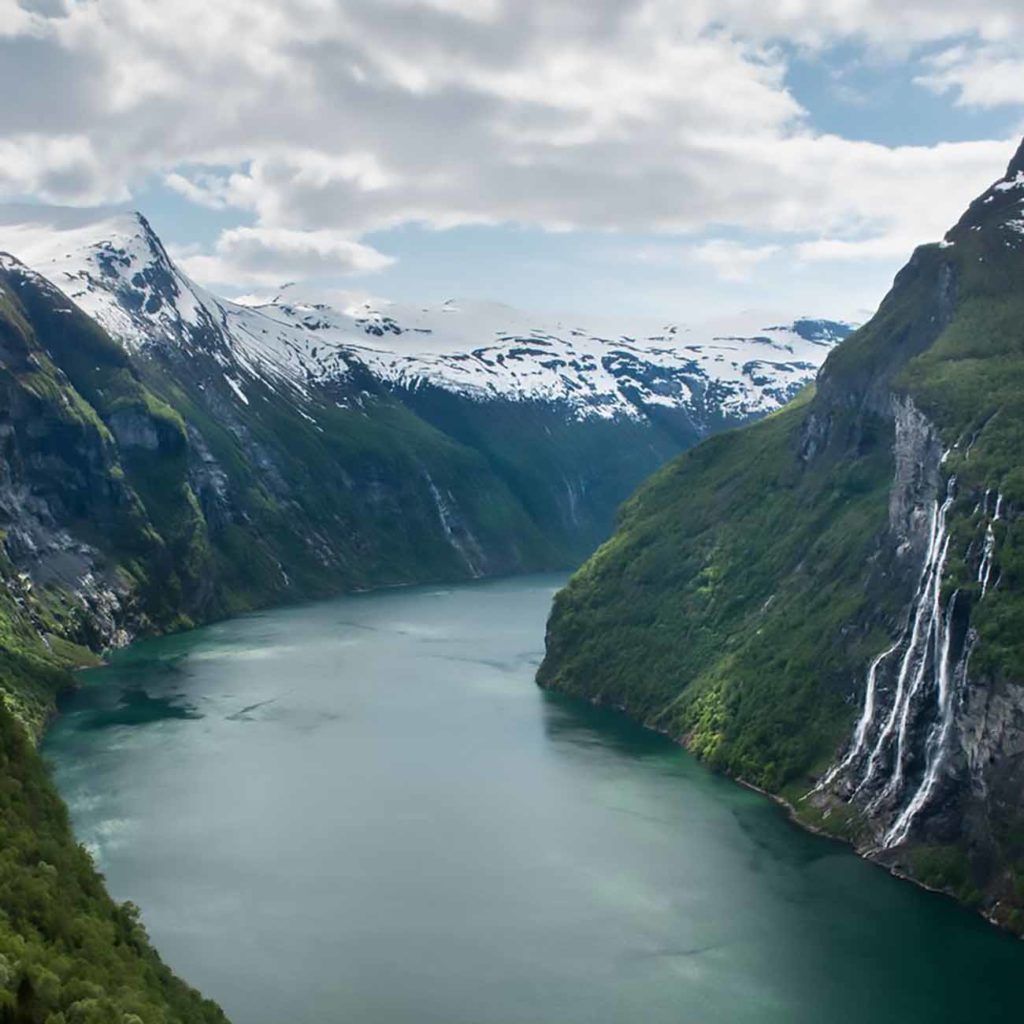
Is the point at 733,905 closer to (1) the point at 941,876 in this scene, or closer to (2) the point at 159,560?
(1) the point at 941,876

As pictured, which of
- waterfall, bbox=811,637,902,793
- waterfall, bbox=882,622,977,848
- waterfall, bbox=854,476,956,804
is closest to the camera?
waterfall, bbox=882,622,977,848

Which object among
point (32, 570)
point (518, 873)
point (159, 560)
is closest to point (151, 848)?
point (518, 873)

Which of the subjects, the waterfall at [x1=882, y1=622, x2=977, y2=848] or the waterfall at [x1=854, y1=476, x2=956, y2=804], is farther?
the waterfall at [x1=854, y1=476, x2=956, y2=804]

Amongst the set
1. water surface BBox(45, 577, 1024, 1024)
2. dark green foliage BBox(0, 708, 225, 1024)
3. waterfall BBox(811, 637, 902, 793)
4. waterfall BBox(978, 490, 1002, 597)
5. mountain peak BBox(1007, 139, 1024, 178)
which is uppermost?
mountain peak BBox(1007, 139, 1024, 178)

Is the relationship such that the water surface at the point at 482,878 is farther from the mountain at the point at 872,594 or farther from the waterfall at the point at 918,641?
the waterfall at the point at 918,641

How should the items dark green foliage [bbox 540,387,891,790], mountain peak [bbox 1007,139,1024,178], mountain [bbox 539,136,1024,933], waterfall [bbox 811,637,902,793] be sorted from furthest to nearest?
mountain peak [bbox 1007,139,1024,178]
dark green foliage [bbox 540,387,891,790]
waterfall [bbox 811,637,902,793]
mountain [bbox 539,136,1024,933]

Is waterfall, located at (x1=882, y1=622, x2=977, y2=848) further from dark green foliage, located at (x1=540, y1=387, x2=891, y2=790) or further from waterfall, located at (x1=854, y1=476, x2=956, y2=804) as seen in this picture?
dark green foliage, located at (x1=540, y1=387, x2=891, y2=790)

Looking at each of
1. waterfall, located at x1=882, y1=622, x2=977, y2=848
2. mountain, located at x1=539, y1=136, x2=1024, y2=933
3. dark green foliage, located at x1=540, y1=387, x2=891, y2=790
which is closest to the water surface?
waterfall, located at x1=882, y1=622, x2=977, y2=848
